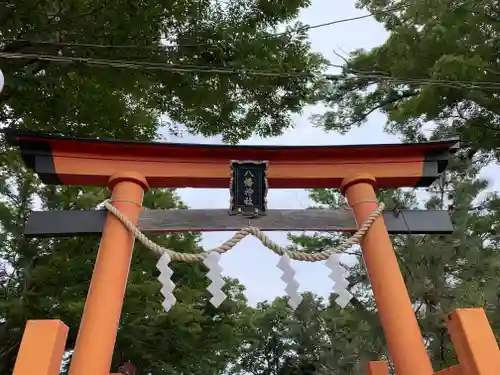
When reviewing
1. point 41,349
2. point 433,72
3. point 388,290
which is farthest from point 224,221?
point 433,72

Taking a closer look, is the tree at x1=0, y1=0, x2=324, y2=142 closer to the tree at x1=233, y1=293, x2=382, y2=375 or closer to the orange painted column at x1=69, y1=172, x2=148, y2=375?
the orange painted column at x1=69, y1=172, x2=148, y2=375

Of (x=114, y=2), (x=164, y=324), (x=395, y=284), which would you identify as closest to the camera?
(x=395, y=284)

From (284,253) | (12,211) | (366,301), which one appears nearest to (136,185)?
(284,253)

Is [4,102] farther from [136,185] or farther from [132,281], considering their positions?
[132,281]

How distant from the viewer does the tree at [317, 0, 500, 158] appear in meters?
5.53

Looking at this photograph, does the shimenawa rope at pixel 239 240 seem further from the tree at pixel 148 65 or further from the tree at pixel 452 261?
the tree at pixel 452 261

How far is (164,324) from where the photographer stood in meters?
7.45

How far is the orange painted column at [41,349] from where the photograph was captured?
2.15 metres

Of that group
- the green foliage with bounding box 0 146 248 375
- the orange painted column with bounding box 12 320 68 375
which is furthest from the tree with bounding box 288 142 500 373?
the orange painted column with bounding box 12 320 68 375

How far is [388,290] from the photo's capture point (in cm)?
305

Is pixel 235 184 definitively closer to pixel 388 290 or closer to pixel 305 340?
pixel 388 290

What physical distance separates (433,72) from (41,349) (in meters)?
5.14

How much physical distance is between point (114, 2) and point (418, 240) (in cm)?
567

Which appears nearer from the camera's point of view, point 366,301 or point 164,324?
point 164,324
